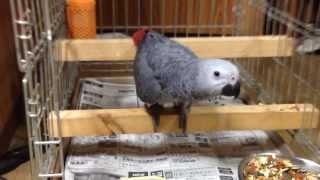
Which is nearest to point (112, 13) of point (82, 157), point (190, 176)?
point (82, 157)

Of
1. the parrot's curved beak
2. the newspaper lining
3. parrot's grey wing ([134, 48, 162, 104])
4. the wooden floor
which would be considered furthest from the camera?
the wooden floor

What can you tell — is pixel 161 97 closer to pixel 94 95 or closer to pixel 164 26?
pixel 94 95

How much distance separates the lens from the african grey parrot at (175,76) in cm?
86

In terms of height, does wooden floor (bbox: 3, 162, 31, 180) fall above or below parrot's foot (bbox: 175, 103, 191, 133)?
below

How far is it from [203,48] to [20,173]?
0.66m

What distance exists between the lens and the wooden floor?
117 centimetres

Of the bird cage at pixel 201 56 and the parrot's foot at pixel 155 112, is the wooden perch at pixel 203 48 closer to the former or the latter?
the bird cage at pixel 201 56

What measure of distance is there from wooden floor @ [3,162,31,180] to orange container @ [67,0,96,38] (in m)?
0.42

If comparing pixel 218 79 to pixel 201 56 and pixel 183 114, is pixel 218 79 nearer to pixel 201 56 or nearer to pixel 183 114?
pixel 183 114

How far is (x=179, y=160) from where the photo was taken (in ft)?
3.67

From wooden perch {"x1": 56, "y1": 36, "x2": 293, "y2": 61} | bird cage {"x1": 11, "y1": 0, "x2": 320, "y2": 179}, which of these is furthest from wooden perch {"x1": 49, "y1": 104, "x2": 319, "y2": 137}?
wooden perch {"x1": 56, "y1": 36, "x2": 293, "y2": 61}

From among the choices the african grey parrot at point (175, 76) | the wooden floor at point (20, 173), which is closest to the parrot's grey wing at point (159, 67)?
the african grey parrot at point (175, 76)

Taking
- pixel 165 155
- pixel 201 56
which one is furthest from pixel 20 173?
pixel 201 56

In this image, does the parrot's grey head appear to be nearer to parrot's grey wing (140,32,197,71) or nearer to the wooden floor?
parrot's grey wing (140,32,197,71)
